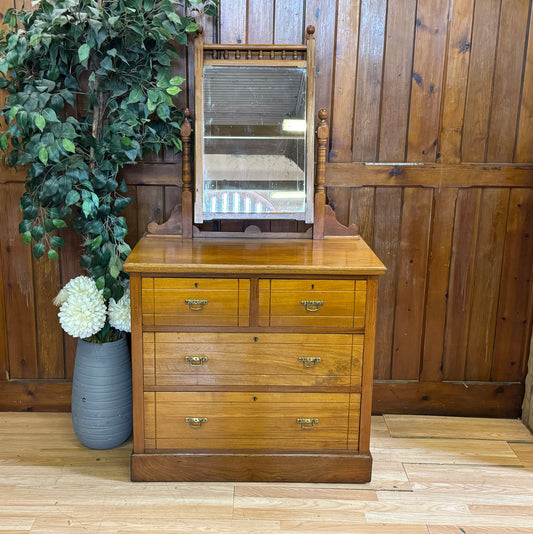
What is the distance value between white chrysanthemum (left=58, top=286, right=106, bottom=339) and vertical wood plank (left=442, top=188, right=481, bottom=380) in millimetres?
1547

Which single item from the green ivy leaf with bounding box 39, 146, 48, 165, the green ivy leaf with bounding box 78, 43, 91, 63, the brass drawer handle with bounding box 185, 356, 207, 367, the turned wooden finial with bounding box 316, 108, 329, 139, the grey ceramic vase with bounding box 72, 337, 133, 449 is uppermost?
the green ivy leaf with bounding box 78, 43, 91, 63

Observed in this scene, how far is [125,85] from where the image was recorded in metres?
2.31

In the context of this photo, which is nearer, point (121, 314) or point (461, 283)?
point (121, 314)

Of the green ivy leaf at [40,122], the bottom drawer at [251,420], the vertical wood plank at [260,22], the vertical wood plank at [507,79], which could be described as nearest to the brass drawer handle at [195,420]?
the bottom drawer at [251,420]

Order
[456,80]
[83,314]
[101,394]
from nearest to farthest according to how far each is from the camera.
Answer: [83,314] < [101,394] < [456,80]

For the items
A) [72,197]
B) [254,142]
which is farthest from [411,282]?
[72,197]

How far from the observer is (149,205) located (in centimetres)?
263

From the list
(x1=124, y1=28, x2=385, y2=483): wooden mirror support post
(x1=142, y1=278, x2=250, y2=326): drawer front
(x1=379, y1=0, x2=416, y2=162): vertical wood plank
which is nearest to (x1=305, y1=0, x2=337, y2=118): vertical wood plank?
(x1=124, y1=28, x2=385, y2=483): wooden mirror support post

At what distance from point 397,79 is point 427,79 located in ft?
0.42

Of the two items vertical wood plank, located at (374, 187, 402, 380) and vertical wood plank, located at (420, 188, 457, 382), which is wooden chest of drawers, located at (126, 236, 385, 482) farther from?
vertical wood plank, located at (420, 188, 457, 382)

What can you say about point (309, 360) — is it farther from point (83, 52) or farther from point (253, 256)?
point (83, 52)

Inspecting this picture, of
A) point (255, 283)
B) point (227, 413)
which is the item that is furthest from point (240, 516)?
point (255, 283)

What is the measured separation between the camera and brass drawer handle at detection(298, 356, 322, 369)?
2223mm

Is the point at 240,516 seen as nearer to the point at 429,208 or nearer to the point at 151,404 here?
the point at 151,404
